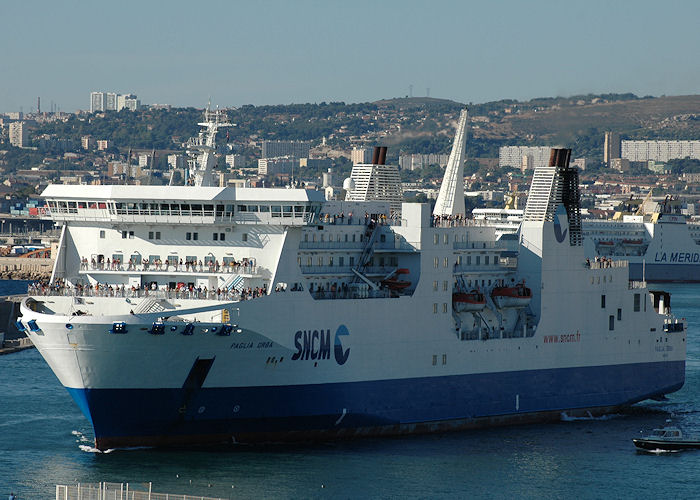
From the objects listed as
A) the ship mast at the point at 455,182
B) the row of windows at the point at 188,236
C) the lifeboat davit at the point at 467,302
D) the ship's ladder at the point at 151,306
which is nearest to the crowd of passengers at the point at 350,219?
the row of windows at the point at 188,236

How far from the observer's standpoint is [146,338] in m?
33.8

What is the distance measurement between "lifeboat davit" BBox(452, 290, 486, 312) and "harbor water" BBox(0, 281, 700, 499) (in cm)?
366

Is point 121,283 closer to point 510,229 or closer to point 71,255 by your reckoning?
point 71,255

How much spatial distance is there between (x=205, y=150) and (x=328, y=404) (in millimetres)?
8182

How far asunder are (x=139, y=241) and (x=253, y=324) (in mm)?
4460

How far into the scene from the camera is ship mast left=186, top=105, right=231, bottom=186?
39094 mm

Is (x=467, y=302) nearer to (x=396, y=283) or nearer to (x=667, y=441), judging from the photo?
(x=396, y=283)

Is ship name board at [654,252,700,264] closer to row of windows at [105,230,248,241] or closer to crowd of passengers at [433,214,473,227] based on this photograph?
crowd of passengers at [433,214,473,227]

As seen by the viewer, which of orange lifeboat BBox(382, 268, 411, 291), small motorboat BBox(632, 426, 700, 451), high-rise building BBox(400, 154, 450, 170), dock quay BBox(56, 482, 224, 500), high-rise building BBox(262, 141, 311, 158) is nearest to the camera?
dock quay BBox(56, 482, 224, 500)

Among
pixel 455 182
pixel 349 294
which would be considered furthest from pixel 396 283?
pixel 455 182

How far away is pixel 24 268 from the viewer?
119375 mm

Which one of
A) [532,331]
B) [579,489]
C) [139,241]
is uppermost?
[139,241]

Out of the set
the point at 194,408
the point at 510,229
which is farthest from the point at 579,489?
the point at 510,229

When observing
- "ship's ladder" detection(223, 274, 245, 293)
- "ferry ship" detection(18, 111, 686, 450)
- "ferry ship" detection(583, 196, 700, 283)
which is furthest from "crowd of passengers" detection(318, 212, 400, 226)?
"ferry ship" detection(583, 196, 700, 283)
